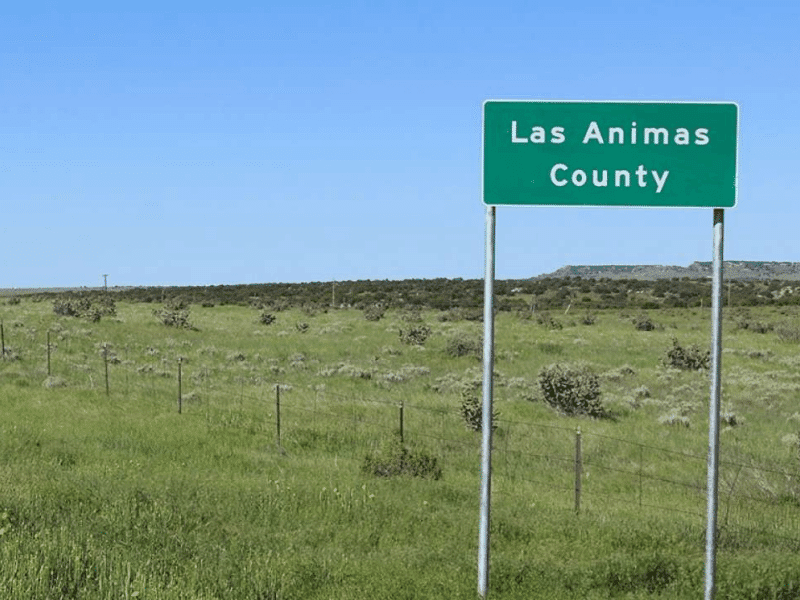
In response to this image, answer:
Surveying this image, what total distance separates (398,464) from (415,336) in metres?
27.3

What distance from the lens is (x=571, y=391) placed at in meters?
23.8

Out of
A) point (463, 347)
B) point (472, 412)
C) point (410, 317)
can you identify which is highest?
point (410, 317)

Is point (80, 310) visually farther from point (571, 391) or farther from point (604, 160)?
point (604, 160)

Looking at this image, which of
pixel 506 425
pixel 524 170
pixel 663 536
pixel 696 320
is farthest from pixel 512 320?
pixel 524 170

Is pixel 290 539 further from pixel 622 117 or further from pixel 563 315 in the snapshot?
pixel 563 315

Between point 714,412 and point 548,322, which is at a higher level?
point 714,412

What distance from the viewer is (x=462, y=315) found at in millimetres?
60031

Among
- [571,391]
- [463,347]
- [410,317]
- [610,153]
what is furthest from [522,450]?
[410,317]

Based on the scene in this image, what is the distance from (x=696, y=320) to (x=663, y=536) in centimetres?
5326

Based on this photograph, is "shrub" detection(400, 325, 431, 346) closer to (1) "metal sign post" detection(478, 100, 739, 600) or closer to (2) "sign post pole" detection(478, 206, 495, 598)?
(2) "sign post pole" detection(478, 206, 495, 598)

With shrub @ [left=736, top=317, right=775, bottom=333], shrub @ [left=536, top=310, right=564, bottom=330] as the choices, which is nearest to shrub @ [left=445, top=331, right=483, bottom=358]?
shrub @ [left=536, top=310, right=564, bottom=330]

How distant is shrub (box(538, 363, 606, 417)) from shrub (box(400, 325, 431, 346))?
16.3 m

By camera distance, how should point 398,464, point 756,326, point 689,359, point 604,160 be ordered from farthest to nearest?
point 756,326 < point 689,359 < point 398,464 < point 604,160

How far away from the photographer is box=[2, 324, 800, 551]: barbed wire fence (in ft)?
44.2
